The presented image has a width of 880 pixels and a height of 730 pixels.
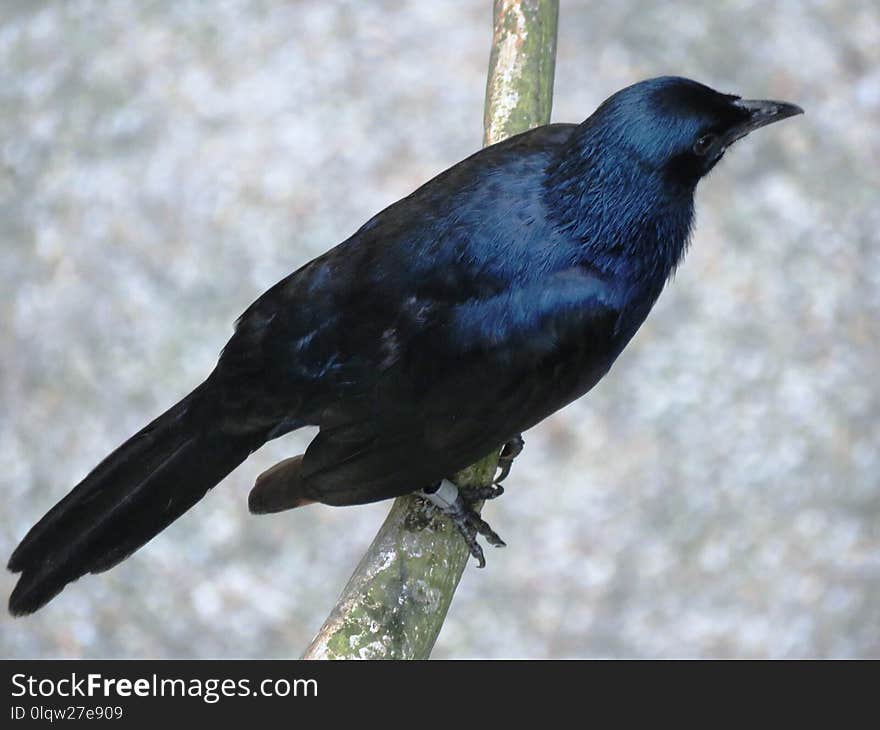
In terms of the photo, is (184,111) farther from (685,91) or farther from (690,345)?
(685,91)

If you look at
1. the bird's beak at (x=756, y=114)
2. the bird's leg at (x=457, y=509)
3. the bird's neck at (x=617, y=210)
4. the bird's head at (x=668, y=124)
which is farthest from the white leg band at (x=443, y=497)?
the bird's beak at (x=756, y=114)

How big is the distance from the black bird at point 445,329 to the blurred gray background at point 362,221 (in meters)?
1.96

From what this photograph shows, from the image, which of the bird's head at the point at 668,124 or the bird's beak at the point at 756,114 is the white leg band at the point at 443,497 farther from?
the bird's beak at the point at 756,114

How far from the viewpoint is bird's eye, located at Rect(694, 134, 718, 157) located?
2489 millimetres

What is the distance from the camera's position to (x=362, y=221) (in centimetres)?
502

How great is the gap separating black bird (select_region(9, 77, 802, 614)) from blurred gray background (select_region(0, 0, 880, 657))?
1961mm

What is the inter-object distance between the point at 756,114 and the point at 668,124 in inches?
11.4

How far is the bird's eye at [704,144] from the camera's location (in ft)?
8.16

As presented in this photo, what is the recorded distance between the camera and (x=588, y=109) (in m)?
5.25

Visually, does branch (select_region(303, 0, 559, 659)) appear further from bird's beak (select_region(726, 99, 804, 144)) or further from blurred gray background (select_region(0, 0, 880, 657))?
blurred gray background (select_region(0, 0, 880, 657))

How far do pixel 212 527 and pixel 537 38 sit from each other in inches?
94.8

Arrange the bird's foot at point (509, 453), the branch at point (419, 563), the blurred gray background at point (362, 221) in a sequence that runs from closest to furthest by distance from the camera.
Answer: the branch at point (419, 563) → the bird's foot at point (509, 453) → the blurred gray background at point (362, 221)

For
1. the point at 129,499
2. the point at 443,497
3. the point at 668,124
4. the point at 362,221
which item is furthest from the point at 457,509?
the point at 362,221
